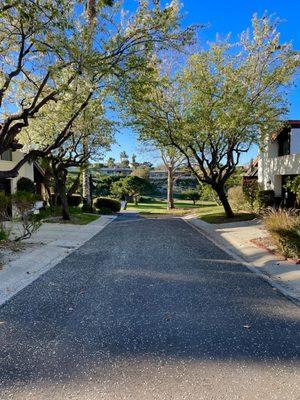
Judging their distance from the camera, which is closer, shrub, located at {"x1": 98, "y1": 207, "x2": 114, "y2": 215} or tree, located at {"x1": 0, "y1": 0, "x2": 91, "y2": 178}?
tree, located at {"x1": 0, "y1": 0, "x2": 91, "y2": 178}

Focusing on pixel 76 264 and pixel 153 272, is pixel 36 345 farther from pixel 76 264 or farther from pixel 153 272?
pixel 76 264

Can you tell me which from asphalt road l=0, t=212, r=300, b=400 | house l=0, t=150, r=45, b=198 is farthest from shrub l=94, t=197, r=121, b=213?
asphalt road l=0, t=212, r=300, b=400

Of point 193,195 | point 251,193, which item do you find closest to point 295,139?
point 251,193

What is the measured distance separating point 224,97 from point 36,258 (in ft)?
35.7

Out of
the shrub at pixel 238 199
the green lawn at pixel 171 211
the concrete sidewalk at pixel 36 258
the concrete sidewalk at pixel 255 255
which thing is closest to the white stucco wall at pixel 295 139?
the shrub at pixel 238 199

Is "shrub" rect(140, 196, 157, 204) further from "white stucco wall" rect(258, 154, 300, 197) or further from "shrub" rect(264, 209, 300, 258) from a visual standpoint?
"shrub" rect(264, 209, 300, 258)

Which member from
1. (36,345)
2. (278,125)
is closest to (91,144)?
(278,125)

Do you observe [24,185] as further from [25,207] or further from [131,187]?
[131,187]

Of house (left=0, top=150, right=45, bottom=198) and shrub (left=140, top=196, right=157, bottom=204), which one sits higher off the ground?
house (left=0, top=150, right=45, bottom=198)

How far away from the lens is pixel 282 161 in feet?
65.7

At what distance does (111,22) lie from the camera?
9.39 m

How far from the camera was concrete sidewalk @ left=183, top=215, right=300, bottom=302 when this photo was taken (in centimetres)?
699

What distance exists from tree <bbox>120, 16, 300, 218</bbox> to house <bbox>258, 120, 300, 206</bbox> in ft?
6.56

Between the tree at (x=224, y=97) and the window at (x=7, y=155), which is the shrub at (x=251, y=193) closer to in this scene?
the tree at (x=224, y=97)
